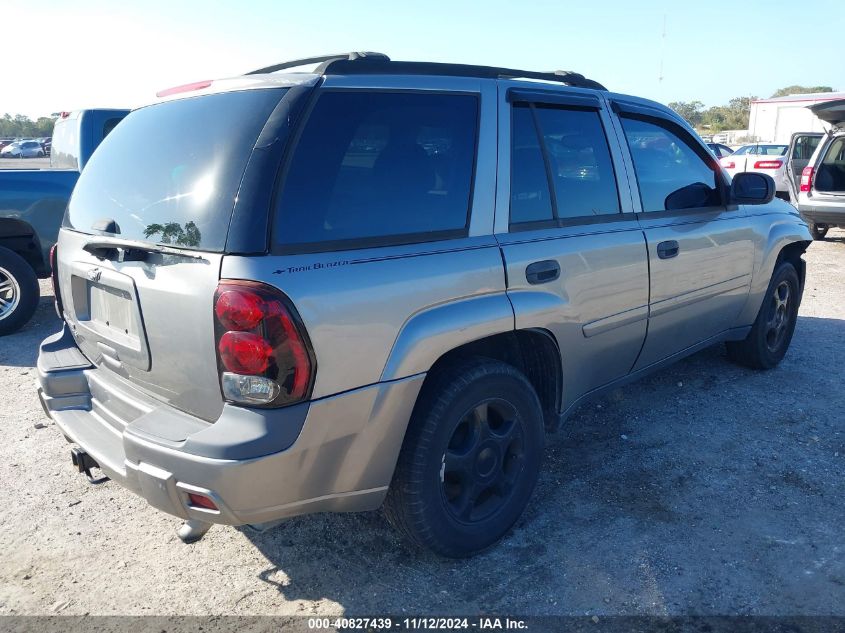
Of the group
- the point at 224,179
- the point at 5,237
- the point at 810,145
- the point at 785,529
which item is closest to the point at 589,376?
the point at 785,529

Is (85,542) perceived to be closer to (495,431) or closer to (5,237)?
(495,431)

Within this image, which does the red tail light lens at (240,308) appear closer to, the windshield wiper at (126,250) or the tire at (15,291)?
the windshield wiper at (126,250)

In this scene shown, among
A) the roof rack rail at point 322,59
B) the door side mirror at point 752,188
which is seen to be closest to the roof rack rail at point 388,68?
the roof rack rail at point 322,59

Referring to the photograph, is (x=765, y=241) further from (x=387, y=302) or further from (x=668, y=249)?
(x=387, y=302)

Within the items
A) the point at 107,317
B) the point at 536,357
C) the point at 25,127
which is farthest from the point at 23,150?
the point at 536,357

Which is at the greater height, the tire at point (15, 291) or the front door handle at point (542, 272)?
the front door handle at point (542, 272)

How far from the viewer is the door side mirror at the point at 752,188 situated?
410cm

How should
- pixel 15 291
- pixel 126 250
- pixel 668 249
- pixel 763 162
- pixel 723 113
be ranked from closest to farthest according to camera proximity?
pixel 126 250
pixel 668 249
pixel 15 291
pixel 763 162
pixel 723 113

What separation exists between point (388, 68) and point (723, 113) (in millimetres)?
71874

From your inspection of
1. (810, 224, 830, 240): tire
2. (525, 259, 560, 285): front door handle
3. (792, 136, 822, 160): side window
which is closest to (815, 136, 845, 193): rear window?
(810, 224, 830, 240): tire

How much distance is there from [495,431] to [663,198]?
1762 mm

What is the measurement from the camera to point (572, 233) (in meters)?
3.14

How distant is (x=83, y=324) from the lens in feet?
9.25

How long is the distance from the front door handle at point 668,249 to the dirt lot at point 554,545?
1.09 metres
